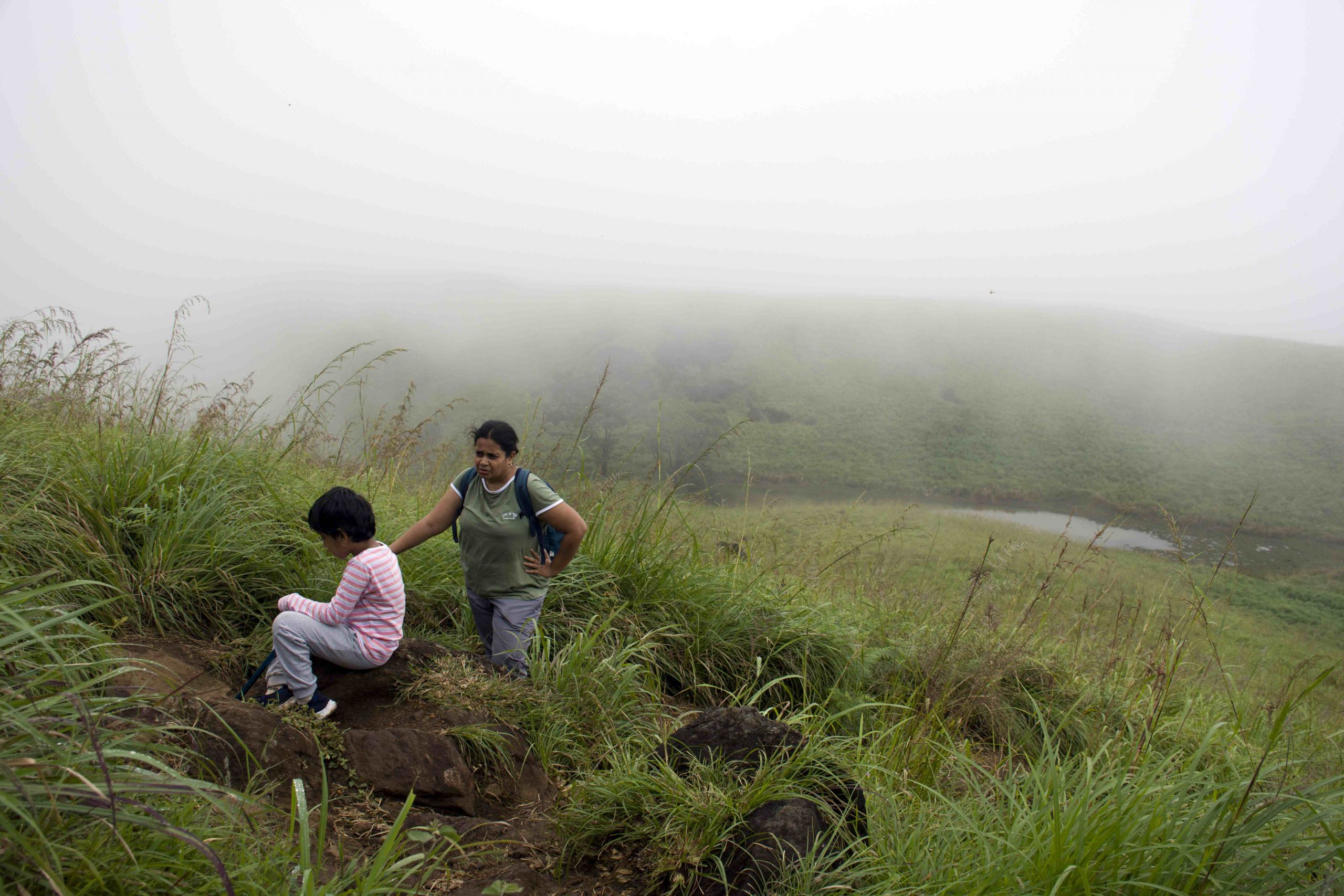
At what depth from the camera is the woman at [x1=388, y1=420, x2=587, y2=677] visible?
4.17 m

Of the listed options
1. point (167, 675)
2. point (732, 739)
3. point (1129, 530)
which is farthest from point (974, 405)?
point (167, 675)

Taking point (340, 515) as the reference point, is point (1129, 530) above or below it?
below

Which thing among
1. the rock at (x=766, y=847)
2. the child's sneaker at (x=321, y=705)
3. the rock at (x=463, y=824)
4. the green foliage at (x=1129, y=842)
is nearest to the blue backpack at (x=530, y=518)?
the child's sneaker at (x=321, y=705)

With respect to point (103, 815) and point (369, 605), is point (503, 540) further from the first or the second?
point (103, 815)

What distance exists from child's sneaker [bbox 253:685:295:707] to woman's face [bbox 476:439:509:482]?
1.50 meters

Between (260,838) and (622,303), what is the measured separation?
72.8 meters

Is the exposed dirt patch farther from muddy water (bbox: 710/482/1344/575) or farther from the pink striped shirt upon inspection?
muddy water (bbox: 710/482/1344/575)

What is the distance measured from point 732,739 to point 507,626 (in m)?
1.78

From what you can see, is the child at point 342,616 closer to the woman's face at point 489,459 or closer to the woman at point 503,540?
the woman at point 503,540

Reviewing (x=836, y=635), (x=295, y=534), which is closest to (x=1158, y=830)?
(x=836, y=635)

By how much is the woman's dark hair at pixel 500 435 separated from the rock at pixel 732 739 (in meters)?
1.91

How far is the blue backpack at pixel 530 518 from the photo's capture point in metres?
4.23

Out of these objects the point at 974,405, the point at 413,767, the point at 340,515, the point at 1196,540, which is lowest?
the point at 1196,540

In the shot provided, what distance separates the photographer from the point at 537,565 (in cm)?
430
